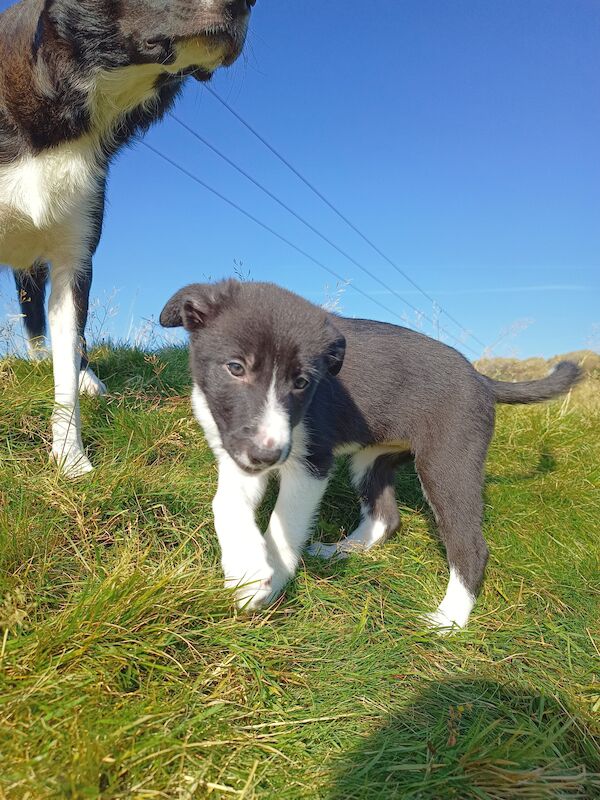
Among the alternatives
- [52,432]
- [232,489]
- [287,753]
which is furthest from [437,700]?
[52,432]

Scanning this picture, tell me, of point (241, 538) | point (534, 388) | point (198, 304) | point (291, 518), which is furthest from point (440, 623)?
point (198, 304)

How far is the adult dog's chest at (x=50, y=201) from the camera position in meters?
3.26

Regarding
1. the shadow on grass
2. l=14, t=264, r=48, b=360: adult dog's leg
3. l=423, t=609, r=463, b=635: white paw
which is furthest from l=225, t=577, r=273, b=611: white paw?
l=14, t=264, r=48, b=360: adult dog's leg

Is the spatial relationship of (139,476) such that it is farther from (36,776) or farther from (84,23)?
(84,23)

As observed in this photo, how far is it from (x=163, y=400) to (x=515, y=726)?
2.93 metres

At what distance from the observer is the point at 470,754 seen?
2.02 m

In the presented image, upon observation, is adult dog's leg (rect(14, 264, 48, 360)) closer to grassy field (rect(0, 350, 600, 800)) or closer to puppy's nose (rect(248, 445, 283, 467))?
grassy field (rect(0, 350, 600, 800))

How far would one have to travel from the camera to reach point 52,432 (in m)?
3.43

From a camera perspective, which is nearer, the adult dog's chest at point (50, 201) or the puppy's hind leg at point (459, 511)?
the puppy's hind leg at point (459, 511)

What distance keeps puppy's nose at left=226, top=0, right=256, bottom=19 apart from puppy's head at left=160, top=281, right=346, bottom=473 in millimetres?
1200

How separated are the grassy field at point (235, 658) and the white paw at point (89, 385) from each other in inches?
14.2

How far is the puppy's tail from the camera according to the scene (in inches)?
140

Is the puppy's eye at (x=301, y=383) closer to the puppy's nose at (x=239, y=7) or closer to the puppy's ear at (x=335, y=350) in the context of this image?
the puppy's ear at (x=335, y=350)

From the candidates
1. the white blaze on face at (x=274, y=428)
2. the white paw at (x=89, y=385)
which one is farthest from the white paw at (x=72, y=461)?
the white blaze on face at (x=274, y=428)
